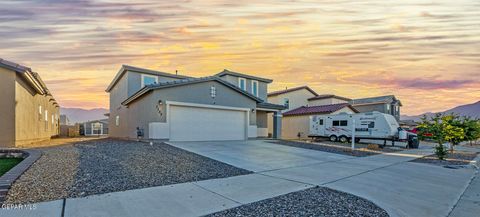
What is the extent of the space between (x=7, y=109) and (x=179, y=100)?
25.3 ft

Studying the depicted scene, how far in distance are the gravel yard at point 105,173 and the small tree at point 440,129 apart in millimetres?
10847

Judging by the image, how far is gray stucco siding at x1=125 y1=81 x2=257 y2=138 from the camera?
50.8 feet

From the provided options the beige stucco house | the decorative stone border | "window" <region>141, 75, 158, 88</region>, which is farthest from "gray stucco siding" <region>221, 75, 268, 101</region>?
the decorative stone border

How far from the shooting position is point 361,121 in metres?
22.1

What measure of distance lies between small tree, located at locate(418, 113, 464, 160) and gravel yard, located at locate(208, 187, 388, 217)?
10.5 m

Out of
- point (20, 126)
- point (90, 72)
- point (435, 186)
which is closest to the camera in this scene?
point (435, 186)

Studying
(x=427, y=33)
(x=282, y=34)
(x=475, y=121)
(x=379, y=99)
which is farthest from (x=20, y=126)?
(x=379, y=99)

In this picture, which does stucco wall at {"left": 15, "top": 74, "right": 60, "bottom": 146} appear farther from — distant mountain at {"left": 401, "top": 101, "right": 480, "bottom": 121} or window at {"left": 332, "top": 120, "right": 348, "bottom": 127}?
distant mountain at {"left": 401, "top": 101, "right": 480, "bottom": 121}

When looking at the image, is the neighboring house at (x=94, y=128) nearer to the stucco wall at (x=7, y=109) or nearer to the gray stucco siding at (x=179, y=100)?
the gray stucco siding at (x=179, y=100)

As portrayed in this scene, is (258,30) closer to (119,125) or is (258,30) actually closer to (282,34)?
(282,34)

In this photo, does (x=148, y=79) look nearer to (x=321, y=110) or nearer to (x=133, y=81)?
(x=133, y=81)

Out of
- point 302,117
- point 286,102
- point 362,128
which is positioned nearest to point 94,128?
point 286,102

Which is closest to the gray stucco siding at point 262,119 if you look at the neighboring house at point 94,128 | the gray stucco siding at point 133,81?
the gray stucco siding at point 133,81

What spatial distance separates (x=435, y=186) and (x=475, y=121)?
14.1 m
